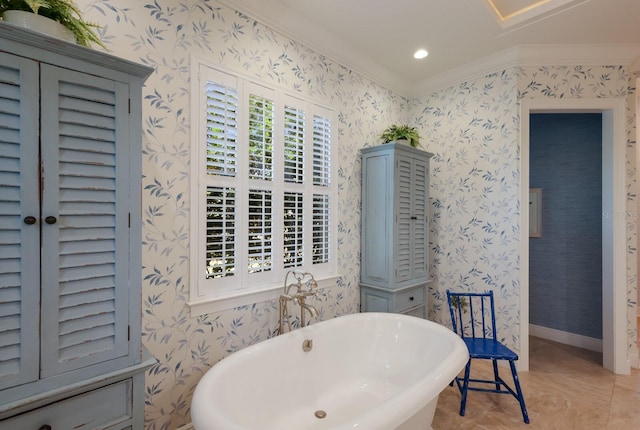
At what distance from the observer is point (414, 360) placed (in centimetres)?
215

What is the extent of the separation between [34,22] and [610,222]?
13.1ft

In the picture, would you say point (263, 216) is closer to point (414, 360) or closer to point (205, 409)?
point (205, 409)

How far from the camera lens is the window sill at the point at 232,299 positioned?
6.09 ft

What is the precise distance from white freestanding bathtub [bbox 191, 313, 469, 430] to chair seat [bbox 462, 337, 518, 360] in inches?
16.4

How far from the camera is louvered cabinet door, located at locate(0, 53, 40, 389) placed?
994mm

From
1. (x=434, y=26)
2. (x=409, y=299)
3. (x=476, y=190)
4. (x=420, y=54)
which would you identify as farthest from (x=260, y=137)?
(x=476, y=190)

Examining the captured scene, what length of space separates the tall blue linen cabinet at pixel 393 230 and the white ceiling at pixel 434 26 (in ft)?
2.88

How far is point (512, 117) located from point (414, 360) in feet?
7.54

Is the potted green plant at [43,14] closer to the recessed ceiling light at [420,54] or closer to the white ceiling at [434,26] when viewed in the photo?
the white ceiling at [434,26]

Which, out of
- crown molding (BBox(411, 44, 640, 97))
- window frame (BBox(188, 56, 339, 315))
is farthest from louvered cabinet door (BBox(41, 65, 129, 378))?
crown molding (BBox(411, 44, 640, 97))

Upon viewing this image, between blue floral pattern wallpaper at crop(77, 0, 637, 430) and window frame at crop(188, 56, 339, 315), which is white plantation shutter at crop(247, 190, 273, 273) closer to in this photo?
window frame at crop(188, 56, 339, 315)

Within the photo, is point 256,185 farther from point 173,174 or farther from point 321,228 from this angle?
point 321,228

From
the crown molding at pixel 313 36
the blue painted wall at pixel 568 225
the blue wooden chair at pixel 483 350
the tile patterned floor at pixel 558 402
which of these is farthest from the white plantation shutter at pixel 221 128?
the blue painted wall at pixel 568 225

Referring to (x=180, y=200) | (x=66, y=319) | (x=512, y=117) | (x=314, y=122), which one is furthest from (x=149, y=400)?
(x=512, y=117)
